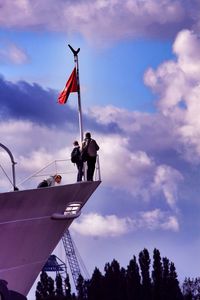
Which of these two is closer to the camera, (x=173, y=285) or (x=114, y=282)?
(x=173, y=285)

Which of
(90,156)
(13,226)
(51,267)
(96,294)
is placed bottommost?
(13,226)

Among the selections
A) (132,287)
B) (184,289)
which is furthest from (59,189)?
(184,289)

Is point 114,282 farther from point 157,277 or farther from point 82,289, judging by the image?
point 82,289

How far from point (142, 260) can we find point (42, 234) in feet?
235

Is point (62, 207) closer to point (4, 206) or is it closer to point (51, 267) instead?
point (4, 206)

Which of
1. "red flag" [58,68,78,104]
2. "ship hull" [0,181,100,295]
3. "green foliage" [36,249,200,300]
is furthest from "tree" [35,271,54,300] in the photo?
"ship hull" [0,181,100,295]

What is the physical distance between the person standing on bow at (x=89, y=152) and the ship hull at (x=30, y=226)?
0.47 m

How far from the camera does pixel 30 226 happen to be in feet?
79.1

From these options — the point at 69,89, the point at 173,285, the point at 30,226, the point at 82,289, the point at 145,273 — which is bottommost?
the point at 30,226

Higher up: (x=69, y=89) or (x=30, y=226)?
(x=69, y=89)

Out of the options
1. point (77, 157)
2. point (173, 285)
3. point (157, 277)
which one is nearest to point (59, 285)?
point (157, 277)

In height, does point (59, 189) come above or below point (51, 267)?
below

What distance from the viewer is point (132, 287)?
90.6 m

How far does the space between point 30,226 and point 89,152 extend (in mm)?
2788
